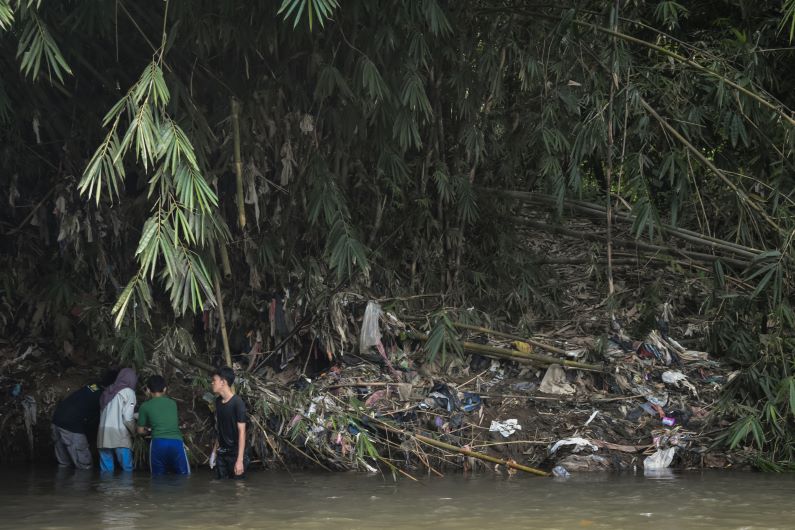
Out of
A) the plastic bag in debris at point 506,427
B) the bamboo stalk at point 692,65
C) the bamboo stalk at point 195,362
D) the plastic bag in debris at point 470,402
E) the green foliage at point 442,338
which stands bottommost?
the plastic bag in debris at point 506,427

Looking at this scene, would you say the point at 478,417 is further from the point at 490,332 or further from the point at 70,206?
the point at 70,206

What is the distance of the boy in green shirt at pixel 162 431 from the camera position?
8.99 metres

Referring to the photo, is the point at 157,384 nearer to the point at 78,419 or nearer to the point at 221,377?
the point at 221,377

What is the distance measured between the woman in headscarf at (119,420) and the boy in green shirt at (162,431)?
381 mm

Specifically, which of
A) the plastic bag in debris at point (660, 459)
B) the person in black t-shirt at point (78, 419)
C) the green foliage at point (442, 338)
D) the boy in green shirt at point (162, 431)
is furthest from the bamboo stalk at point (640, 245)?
the person in black t-shirt at point (78, 419)

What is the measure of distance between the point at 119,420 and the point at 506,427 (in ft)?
11.3

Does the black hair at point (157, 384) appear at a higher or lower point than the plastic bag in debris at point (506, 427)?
higher

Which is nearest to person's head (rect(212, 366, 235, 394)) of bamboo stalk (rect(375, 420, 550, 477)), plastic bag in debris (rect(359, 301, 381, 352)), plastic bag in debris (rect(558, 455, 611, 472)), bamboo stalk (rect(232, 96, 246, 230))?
bamboo stalk (rect(232, 96, 246, 230))

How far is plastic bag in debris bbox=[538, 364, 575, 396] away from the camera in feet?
32.6

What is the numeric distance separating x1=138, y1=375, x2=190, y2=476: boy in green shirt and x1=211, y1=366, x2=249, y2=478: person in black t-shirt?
0.73 meters

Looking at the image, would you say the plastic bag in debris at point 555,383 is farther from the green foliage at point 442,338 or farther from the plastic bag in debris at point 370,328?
the plastic bag in debris at point 370,328

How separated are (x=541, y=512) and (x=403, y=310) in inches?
154

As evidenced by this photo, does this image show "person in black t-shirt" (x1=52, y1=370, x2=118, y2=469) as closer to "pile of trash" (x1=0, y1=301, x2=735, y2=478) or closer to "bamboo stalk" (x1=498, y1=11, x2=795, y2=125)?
"pile of trash" (x1=0, y1=301, x2=735, y2=478)

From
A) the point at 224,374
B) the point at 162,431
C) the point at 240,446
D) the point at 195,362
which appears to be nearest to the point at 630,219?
the point at 195,362
